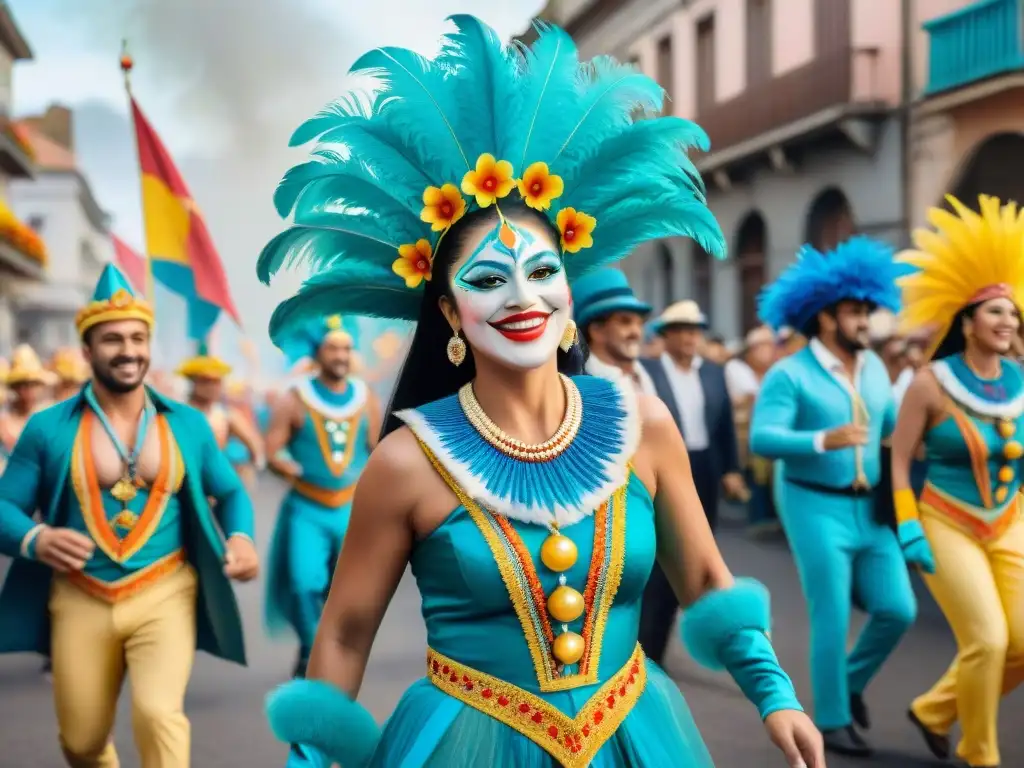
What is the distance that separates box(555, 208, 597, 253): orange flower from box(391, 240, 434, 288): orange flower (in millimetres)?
294

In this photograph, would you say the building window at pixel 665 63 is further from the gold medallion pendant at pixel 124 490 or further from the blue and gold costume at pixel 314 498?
the gold medallion pendant at pixel 124 490

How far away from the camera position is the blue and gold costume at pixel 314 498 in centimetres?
743

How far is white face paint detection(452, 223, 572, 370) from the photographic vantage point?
280cm

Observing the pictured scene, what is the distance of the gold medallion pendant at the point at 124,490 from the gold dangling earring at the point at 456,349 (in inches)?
88.7

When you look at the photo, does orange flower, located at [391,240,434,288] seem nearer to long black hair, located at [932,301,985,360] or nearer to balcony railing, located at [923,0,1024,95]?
long black hair, located at [932,301,985,360]

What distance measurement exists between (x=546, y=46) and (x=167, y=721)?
104 inches

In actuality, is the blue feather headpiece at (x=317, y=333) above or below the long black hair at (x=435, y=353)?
above

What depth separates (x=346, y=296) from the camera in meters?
3.05

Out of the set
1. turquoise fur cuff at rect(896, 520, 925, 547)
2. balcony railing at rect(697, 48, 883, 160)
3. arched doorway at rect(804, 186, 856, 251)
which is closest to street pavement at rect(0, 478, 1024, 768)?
turquoise fur cuff at rect(896, 520, 925, 547)

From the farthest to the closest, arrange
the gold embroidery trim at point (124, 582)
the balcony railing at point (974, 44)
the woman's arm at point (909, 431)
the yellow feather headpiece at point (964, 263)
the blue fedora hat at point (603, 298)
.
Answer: the balcony railing at point (974, 44), the blue fedora hat at point (603, 298), the yellow feather headpiece at point (964, 263), the woman's arm at point (909, 431), the gold embroidery trim at point (124, 582)

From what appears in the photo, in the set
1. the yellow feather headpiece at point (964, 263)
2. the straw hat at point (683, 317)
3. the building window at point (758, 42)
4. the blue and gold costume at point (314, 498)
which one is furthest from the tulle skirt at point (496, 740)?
the building window at point (758, 42)

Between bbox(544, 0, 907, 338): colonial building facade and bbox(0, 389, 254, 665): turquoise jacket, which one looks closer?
bbox(0, 389, 254, 665): turquoise jacket

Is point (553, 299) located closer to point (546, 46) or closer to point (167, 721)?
point (546, 46)

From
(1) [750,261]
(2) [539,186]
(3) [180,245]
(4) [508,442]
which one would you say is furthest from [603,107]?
(1) [750,261]
